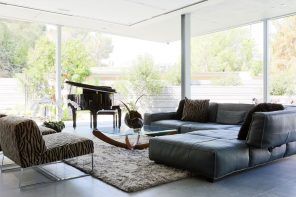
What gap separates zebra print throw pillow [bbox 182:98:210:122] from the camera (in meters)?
→ 5.45

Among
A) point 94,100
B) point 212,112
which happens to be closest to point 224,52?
point 94,100

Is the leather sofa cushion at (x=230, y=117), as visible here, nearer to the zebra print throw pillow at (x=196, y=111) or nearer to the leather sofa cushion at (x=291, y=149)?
the zebra print throw pillow at (x=196, y=111)

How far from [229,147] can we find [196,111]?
7.50 ft

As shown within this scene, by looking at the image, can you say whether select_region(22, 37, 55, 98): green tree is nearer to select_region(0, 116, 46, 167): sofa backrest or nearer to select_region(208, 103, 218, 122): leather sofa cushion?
select_region(208, 103, 218, 122): leather sofa cushion

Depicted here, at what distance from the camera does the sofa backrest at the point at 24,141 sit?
2.98 metres

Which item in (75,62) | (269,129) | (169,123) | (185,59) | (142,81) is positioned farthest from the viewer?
(142,81)

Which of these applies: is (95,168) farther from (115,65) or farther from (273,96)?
(115,65)

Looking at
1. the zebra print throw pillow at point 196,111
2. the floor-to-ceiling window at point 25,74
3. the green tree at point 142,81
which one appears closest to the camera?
the zebra print throw pillow at point 196,111

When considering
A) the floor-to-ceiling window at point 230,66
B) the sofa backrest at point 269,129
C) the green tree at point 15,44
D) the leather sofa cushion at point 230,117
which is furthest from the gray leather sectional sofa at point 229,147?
the green tree at point 15,44

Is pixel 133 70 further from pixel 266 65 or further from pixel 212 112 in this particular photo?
pixel 212 112

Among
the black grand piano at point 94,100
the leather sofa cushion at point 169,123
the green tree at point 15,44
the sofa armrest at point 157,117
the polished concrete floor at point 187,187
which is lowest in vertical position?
the polished concrete floor at point 187,187

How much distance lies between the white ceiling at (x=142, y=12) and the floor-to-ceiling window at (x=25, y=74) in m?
1.99

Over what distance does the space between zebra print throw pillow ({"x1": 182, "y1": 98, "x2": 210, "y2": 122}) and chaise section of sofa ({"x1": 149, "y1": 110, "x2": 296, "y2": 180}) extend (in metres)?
1.61

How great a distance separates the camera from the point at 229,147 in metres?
3.23
